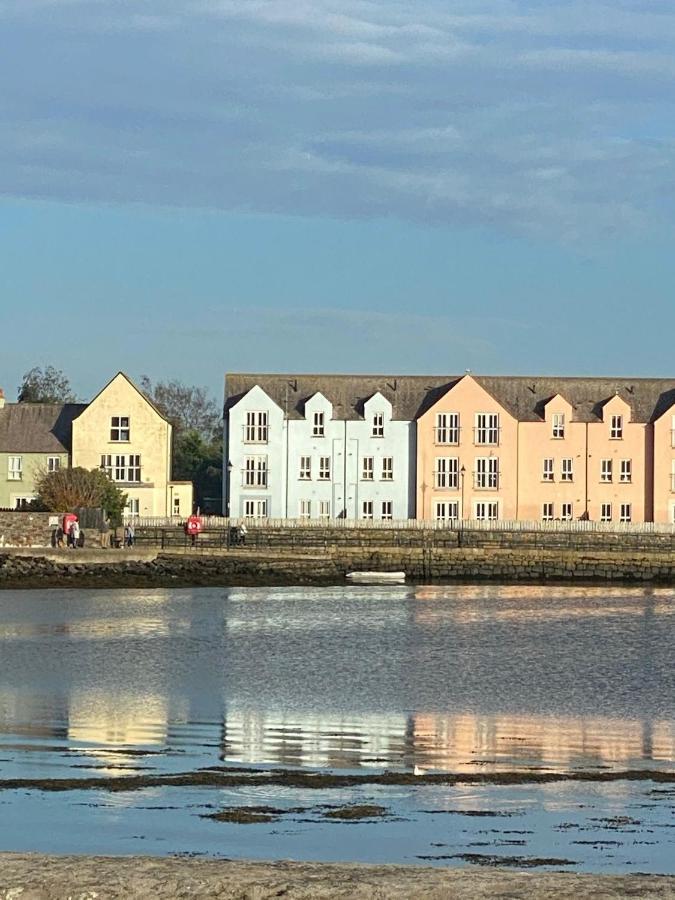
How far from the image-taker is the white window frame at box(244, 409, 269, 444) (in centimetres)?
8894

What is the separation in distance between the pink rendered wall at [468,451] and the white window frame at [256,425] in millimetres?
8462

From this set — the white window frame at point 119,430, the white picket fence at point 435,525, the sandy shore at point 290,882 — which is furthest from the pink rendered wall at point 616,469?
the sandy shore at point 290,882

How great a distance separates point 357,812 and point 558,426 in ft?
248

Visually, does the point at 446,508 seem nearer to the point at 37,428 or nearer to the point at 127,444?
the point at 127,444

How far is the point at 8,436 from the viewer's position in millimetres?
88750

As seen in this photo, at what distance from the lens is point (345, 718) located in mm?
23906

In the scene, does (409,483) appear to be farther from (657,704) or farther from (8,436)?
(657,704)

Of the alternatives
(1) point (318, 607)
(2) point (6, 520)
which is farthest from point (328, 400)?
(1) point (318, 607)

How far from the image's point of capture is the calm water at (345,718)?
13.8 metres

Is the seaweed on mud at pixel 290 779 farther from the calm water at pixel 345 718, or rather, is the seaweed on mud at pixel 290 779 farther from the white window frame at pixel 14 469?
the white window frame at pixel 14 469

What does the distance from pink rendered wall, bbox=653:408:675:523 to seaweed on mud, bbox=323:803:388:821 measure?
75.2m

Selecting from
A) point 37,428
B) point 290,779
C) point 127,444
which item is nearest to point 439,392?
point 127,444

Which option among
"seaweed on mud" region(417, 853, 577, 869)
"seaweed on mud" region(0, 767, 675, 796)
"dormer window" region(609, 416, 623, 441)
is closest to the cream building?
"dormer window" region(609, 416, 623, 441)

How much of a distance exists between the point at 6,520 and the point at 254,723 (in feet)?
146
